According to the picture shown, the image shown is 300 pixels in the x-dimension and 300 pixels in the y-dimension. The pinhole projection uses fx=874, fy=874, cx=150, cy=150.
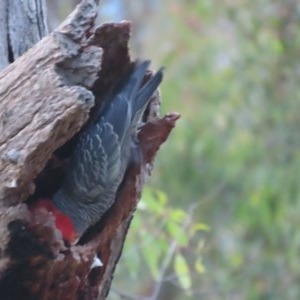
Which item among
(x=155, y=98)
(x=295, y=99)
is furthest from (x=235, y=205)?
(x=155, y=98)

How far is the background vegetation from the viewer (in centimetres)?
688

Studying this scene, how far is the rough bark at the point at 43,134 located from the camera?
2201 mm

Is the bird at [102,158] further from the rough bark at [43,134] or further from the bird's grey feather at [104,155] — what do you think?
the rough bark at [43,134]

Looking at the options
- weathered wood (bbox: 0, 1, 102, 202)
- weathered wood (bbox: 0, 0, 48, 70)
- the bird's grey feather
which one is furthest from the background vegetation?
weathered wood (bbox: 0, 1, 102, 202)

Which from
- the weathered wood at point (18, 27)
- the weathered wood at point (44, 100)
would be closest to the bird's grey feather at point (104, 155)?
the weathered wood at point (44, 100)

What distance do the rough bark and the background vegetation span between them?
12.9 ft

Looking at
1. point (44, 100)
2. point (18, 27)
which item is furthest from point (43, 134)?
point (18, 27)

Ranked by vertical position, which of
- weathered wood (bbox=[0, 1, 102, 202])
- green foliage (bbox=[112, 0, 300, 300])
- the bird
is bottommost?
green foliage (bbox=[112, 0, 300, 300])

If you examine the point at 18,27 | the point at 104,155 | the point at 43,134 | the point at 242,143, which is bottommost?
the point at 242,143

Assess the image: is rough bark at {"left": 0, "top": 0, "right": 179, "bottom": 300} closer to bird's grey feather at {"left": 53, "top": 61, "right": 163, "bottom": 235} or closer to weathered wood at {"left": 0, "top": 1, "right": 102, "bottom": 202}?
weathered wood at {"left": 0, "top": 1, "right": 102, "bottom": 202}

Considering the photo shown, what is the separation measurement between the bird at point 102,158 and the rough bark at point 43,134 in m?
0.10

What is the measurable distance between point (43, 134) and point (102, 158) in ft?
1.15

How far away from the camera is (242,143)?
276 inches

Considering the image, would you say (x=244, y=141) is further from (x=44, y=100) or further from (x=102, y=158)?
(x=44, y=100)
